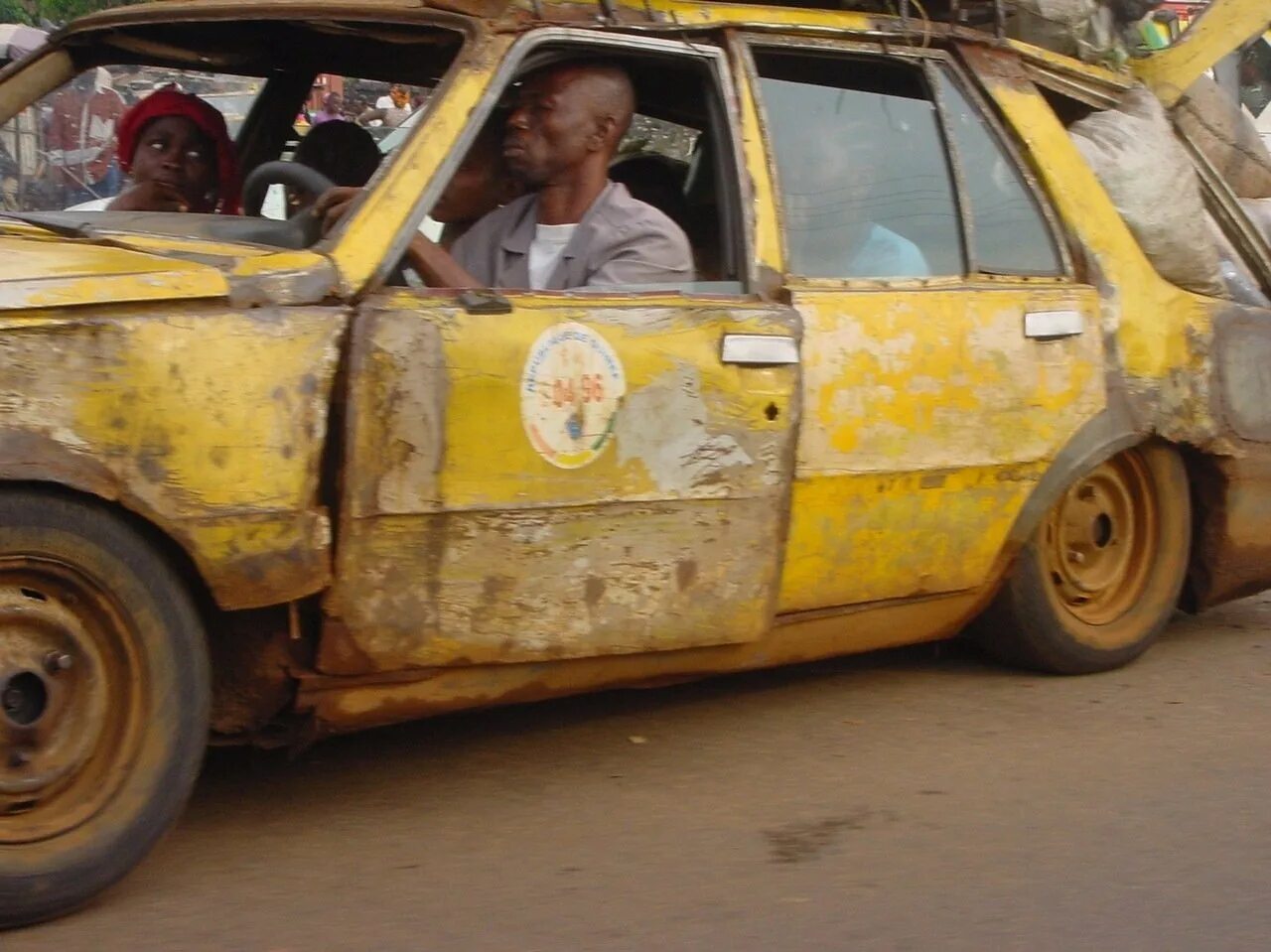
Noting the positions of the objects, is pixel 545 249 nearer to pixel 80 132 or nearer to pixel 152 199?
pixel 152 199

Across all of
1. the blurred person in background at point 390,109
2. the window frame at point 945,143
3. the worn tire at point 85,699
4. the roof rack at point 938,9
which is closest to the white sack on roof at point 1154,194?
the window frame at point 945,143

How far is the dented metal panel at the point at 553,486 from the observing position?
3088mm

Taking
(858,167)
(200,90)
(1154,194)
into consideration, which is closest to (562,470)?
(858,167)

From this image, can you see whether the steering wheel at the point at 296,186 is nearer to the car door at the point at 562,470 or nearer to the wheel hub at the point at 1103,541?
the car door at the point at 562,470

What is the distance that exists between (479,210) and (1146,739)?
200 cm

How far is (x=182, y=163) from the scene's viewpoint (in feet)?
14.2

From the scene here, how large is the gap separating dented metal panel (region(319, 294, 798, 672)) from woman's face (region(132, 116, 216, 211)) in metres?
1.41

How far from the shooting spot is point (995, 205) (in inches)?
168

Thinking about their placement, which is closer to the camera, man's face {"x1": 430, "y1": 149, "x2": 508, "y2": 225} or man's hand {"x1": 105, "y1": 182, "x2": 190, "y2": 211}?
man's face {"x1": 430, "y1": 149, "x2": 508, "y2": 225}

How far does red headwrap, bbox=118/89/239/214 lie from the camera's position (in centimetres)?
436

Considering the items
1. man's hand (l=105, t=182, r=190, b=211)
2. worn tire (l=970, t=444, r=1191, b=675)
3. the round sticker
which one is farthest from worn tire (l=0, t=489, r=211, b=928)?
worn tire (l=970, t=444, r=1191, b=675)

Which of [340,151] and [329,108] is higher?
[329,108]

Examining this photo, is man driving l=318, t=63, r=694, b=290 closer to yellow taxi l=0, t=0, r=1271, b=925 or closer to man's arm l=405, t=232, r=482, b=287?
yellow taxi l=0, t=0, r=1271, b=925

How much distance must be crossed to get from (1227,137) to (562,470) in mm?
3065
